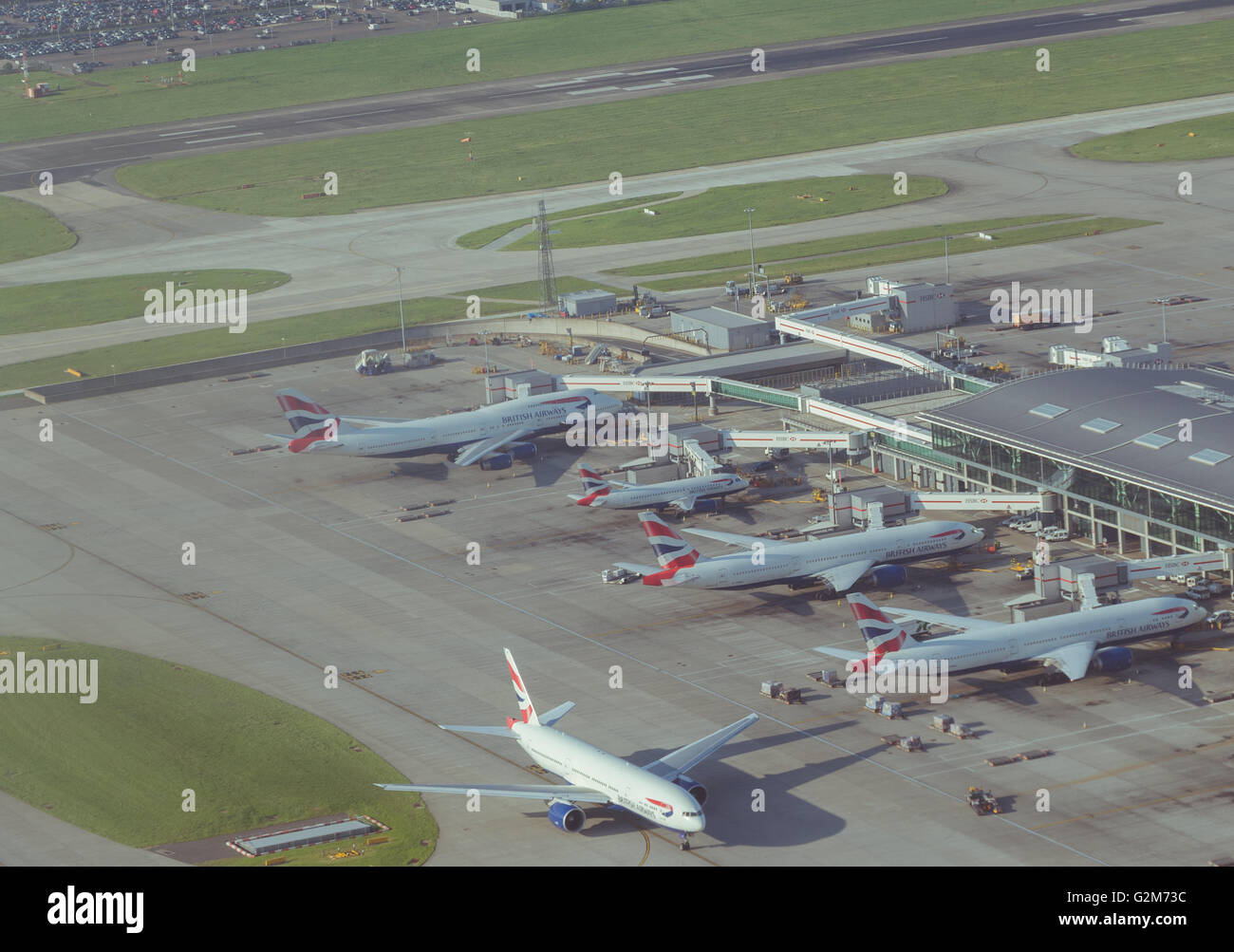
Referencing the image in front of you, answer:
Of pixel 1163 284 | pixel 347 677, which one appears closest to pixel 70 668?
pixel 347 677

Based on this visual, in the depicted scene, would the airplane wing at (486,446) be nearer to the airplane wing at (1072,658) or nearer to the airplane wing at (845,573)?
the airplane wing at (845,573)

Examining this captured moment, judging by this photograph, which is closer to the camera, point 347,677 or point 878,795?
point 878,795

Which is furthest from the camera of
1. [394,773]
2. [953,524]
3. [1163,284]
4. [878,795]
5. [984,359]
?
[1163,284]

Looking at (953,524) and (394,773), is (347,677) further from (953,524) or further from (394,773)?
(953,524)

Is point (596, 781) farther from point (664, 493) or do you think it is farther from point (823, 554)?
point (664, 493)
